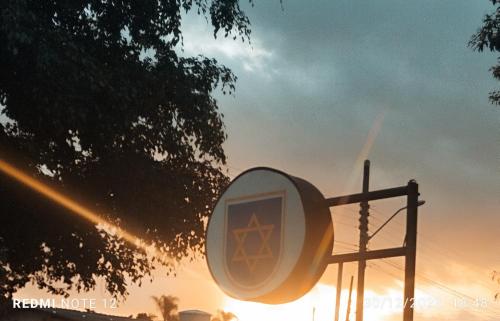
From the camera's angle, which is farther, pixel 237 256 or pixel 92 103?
pixel 92 103

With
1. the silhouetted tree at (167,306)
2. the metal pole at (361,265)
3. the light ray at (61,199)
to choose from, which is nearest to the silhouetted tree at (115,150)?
the light ray at (61,199)

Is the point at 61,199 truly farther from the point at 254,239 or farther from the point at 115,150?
the point at 254,239

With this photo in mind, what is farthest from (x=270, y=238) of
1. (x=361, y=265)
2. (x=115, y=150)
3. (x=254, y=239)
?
(x=361, y=265)

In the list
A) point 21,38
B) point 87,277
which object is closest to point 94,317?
point 87,277

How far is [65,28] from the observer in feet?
54.9

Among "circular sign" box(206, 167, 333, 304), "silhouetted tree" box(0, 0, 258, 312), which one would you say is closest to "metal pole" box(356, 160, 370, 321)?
"silhouetted tree" box(0, 0, 258, 312)

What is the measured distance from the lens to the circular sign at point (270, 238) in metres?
2.96

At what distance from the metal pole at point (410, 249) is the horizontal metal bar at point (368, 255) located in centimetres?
4

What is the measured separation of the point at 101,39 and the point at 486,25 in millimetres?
8046

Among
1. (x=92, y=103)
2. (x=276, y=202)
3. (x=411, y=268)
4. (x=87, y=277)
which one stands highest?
(x=92, y=103)

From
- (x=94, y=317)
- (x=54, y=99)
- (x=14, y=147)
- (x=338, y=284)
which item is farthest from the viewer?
(x=94, y=317)

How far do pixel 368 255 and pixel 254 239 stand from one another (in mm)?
444

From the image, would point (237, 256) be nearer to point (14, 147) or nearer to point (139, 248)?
point (14, 147)

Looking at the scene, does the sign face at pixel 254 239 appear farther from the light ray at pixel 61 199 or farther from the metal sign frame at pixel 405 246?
the light ray at pixel 61 199
